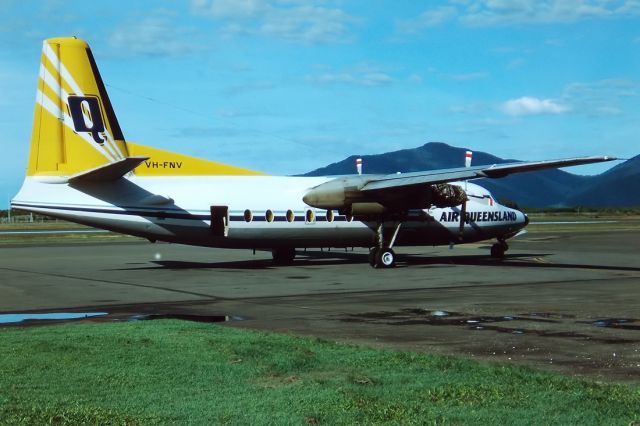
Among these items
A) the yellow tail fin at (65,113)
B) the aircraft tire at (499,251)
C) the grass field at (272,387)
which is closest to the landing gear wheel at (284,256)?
the yellow tail fin at (65,113)

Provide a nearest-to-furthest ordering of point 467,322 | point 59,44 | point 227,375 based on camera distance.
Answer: point 227,375
point 467,322
point 59,44

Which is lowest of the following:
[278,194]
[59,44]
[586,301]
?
[586,301]

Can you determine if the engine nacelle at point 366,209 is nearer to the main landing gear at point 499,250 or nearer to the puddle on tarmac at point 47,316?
the main landing gear at point 499,250

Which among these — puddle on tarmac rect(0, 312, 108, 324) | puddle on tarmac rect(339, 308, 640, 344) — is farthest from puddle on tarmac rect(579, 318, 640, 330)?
puddle on tarmac rect(0, 312, 108, 324)

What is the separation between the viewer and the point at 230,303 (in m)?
20.3

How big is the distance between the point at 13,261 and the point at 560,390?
33865 mm

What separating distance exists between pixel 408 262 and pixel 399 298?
1558cm

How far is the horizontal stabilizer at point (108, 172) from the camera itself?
91.0 feet

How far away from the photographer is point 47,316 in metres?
17.8

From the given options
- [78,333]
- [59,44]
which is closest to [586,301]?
[78,333]

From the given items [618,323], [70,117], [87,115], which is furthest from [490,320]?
[70,117]

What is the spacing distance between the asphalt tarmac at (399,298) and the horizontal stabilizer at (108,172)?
3635 mm

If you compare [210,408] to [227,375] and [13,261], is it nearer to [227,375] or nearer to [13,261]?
[227,375]

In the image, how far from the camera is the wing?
3136cm
